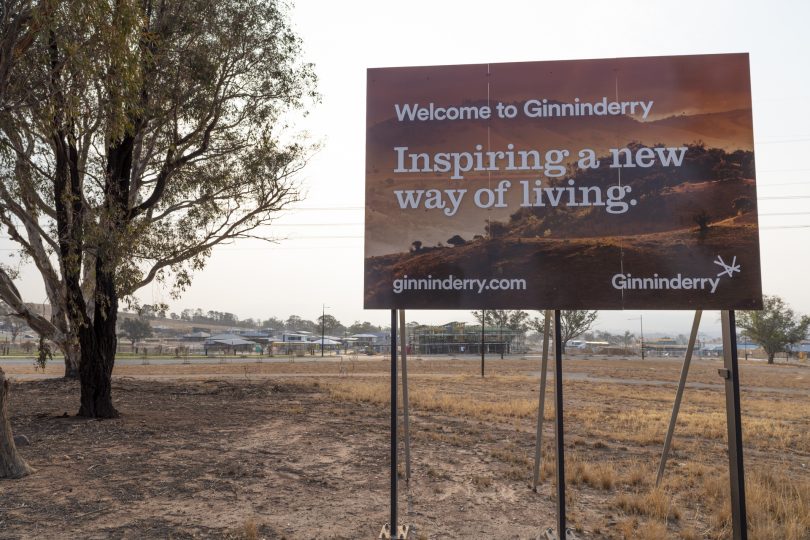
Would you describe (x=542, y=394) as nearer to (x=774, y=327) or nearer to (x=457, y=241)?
(x=457, y=241)

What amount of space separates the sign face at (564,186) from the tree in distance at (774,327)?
70217mm

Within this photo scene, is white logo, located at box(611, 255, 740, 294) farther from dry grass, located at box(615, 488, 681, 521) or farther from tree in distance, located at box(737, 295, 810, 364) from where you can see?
tree in distance, located at box(737, 295, 810, 364)

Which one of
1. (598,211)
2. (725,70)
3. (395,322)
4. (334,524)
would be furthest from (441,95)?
(334,524)

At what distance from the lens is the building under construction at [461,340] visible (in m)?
79.1

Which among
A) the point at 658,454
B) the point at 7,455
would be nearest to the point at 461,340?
the point at 658,454

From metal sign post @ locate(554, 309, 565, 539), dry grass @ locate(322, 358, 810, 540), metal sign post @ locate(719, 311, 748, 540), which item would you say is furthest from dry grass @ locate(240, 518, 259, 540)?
metal sign post @ locate(719, 311, 748, 540)

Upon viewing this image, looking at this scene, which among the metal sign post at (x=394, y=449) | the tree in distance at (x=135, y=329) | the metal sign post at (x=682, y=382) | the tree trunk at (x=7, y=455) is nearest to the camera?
the metal sign post at (x=394, y=449)

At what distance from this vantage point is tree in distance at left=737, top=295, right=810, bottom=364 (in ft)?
212

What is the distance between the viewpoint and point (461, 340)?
3253 inches

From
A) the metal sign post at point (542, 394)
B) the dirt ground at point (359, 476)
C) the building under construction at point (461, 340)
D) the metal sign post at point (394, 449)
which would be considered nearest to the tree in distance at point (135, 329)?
the building under construction at point (461, 340)

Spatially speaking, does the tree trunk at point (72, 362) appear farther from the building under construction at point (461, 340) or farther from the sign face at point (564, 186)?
the building under construction at point (461, 340)

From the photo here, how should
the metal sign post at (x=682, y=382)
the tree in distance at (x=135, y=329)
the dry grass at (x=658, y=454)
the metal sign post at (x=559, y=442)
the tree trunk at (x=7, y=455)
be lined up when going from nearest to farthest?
the metal sign post at (x=559, y=442)
the metal sign post at (x=682, y=382)
the dry grass at (x=658, y=454)
the tree trunk at (x=7, y=455)
the tree in distance at (x=135, y=329)

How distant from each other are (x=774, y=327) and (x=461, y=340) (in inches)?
1588

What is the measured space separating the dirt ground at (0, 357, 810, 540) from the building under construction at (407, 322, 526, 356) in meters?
64.8
